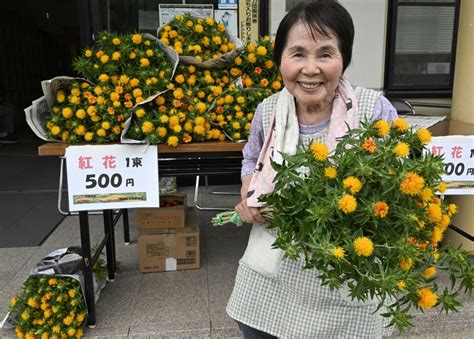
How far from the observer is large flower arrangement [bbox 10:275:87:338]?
2273 millimetres

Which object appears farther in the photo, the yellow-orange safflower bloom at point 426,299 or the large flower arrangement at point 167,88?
the large flower arrangement at point 167,88

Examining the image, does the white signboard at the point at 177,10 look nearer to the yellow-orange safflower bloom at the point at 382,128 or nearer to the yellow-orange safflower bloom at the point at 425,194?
the yellow-orange safflower bloom at the point at 382,128

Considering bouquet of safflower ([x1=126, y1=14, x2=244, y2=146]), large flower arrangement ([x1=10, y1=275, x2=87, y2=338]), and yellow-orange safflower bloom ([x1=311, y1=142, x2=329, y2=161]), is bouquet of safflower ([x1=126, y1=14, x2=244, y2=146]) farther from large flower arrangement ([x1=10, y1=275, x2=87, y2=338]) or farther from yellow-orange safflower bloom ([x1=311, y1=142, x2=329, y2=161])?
yellow-orange safflower bloom ([x1=311, y1=142, x2=329, y2=161])

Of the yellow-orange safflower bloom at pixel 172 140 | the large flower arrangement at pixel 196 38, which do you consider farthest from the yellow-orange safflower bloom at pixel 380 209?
the large flower arrangement at pixel 196 38

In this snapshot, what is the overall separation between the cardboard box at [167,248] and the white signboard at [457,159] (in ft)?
5.35

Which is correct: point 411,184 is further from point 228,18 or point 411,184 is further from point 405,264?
point 228,18

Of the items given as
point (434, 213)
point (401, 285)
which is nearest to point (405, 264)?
point (401, 285)

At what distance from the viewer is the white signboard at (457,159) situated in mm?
2432

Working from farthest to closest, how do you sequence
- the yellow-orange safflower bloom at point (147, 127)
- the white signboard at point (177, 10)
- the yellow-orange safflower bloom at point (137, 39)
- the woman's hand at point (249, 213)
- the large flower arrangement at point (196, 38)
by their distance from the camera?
the white signboard at point (177, 10) < the large flower arrangement at point (196, 38) < the yellow-orange safflower bloom at point (137, 39) < the yellow-orange safflower bloom at point (147, 127) < the woman's hand at point (249, 213)

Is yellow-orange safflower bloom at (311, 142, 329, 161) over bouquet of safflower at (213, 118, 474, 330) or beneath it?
over

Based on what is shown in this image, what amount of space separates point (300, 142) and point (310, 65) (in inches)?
9.6

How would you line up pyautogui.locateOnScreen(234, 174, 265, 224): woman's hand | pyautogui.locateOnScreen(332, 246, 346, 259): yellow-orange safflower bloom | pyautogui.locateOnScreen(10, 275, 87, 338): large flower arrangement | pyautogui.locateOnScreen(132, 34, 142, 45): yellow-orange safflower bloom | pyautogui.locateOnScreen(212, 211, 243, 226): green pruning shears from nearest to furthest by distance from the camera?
pyautogui.locateOnScreen(332, 246, 346, 259): yellow-orange safflower bloom
pyautogui.locateOnScreen(234, 174, 265, 224): woman's hand
pyautogui.locateOnScreen(212, 211, 243, 226): green pruning shears
pyautogui.locateOnScreen(10, 275, 87, 338): large flower arrangement
pyautogui.locateOnScreen(132, 34, 142, 45): yellow-orange safflower bloom

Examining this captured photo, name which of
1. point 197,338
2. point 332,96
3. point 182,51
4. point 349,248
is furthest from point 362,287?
point 182,51

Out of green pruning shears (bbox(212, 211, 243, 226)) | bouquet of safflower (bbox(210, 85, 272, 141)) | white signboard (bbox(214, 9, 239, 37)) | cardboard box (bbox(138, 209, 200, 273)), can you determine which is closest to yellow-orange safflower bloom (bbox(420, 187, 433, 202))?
green pruning shears (bbox(212, 211, 243, 226))
